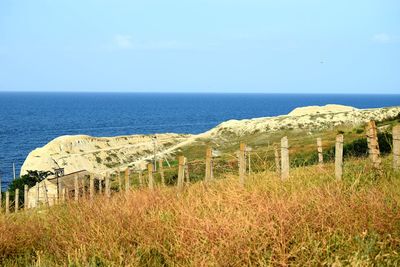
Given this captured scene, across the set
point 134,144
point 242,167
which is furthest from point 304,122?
point 242,167

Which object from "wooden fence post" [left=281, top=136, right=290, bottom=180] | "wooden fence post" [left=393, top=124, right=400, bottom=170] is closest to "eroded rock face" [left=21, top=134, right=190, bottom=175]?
"wooden fence post" [left=281, top=136, right=290, bottom=180]

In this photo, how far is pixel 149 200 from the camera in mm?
11094

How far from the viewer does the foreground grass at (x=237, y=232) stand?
24.5 feet

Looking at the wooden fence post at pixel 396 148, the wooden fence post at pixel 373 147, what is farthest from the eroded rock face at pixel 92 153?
the wooden fence post at pixel 396 148

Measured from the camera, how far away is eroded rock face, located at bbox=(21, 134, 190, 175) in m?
64.4

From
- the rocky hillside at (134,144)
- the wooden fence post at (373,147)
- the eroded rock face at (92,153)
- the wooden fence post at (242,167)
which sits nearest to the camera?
the wooden fence post at (242,167)

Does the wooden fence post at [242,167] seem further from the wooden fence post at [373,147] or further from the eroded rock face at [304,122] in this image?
the eroded rock face at [304,122]

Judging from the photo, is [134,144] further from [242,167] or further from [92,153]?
[242,167]

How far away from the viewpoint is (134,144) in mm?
80812

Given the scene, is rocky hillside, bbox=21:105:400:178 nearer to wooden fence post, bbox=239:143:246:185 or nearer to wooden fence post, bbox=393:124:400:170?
wooden fence post, bbox=239:143:246:185

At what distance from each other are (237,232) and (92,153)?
65809 millimetres

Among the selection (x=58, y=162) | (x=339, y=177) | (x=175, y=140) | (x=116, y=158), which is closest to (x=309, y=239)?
(x=339, y=177)

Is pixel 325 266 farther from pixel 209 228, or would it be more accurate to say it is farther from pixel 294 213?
pixel 209 228

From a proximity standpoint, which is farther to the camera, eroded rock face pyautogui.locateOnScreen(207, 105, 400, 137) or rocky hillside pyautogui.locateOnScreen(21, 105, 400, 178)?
eroded rock face pyautogui.locateOnScreen(207, 105, 400, 137)
